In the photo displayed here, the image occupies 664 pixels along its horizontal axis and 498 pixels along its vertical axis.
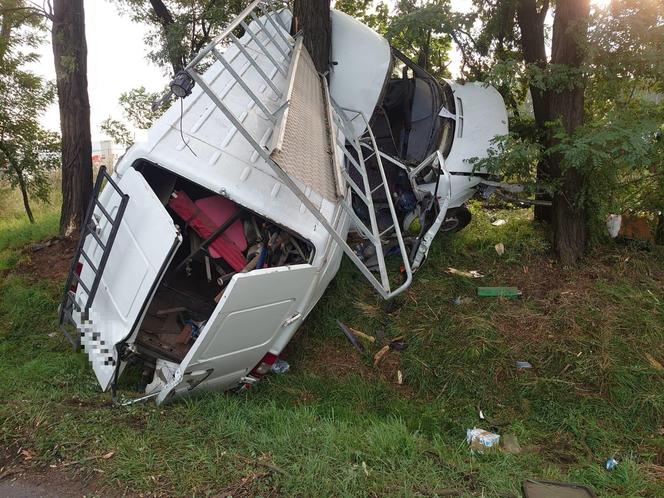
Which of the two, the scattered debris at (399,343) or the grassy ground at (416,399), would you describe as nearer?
the grassy ground at (416,399)

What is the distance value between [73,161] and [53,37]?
1.57 metres

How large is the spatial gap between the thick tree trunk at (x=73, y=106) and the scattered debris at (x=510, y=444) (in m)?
5.50

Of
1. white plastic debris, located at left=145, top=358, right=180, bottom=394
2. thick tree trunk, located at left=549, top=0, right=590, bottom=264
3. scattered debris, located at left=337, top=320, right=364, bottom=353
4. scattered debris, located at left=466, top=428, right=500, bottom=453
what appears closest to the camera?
scattered debris, located at left=466, top=428, right=500, bottom=453

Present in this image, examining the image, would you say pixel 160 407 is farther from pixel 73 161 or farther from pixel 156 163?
pixel 73 161

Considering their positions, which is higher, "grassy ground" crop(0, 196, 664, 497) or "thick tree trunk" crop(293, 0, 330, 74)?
"thick tree trunk" crop(293, 0, 330, 74)

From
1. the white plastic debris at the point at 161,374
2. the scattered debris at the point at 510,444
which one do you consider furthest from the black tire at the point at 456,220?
the white plastic debris at the point at 161,374

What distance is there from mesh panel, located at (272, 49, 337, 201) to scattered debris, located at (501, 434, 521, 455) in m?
2.02

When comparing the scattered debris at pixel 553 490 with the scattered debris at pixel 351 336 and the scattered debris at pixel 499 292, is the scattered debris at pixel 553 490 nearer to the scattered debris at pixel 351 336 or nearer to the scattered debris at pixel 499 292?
the scattered debris at pixel 351 336

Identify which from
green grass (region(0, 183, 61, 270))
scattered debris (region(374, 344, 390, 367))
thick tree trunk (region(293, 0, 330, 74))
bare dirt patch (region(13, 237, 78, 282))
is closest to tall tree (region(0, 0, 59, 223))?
green grass (region(0, 183, 61, 270))

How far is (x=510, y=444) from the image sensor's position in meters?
3.40

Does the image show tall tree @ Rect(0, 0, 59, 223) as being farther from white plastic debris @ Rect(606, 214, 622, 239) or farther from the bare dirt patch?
white plastic debris @ Rect(606, 214, 622, 239)

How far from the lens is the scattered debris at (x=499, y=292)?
4.89 m

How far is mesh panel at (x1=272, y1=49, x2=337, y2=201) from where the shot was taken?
3061mm

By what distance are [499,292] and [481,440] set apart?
1.92 meters
